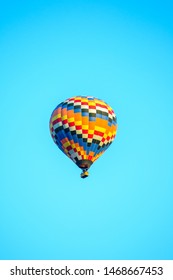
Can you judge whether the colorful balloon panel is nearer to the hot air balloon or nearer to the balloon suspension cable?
the hot air balloon

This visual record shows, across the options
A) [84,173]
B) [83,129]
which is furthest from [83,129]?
[84,173]

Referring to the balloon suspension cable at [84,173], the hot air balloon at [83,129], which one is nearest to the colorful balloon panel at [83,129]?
the hot air balloon at [83,129]

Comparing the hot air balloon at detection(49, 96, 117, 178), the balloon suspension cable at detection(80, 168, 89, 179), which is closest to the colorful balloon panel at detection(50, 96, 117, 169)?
the hot air balloon at detection(49, 96, 117, 178)

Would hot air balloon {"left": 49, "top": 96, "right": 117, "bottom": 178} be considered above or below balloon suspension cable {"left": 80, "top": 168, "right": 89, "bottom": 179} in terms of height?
above

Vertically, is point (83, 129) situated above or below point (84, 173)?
above

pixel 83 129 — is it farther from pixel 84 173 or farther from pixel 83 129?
pixel 84 173

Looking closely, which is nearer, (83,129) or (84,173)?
(84,173)
